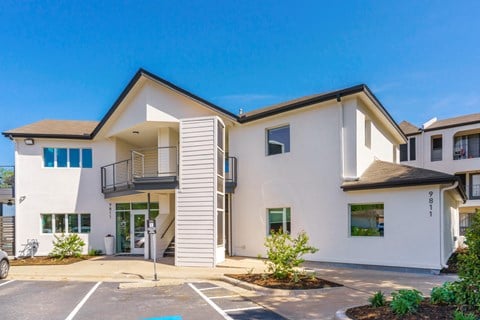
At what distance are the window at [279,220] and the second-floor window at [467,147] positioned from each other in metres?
21.2

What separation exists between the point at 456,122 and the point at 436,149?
2.68 m

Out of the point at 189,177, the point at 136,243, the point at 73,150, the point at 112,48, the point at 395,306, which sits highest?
the point at 112,48

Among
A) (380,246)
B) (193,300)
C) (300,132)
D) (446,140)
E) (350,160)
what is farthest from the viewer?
(446,140)

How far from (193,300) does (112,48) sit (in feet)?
42.1

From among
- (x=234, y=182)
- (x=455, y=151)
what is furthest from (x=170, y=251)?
(x=455, y=151)

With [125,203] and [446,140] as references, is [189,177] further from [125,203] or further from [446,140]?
[446,140]

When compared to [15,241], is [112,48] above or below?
above

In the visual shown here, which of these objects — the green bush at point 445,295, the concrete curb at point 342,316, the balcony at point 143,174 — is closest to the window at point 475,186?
the balcony at point 143,174

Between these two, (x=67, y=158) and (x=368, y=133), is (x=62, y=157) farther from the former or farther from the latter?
(x=368, y=133)

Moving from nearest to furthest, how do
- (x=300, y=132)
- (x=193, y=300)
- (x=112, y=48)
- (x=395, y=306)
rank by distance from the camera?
(x=395, y=306) → (x=193, y=300) → (x=300, y=132) → (x=112, y=48)

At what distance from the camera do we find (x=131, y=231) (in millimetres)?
17859

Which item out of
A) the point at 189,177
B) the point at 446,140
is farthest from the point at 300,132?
the point at 446,140

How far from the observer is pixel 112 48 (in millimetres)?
16219

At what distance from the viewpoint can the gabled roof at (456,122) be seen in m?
27.5
